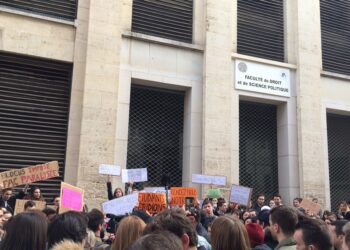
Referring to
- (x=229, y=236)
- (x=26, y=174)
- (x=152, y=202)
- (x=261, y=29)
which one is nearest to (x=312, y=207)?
(x=152, y=202)

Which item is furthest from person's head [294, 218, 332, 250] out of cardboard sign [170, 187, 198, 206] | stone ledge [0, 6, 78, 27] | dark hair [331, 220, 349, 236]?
stone ledge [0, 6, 78, 27]

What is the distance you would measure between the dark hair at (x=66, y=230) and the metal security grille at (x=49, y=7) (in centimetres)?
1039

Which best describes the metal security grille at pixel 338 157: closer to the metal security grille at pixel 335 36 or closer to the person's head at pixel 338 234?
the metal security grille at pixel 335 36

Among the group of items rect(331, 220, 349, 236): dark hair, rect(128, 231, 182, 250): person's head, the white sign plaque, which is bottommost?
rect(331, 220, 349, 236): dark hair

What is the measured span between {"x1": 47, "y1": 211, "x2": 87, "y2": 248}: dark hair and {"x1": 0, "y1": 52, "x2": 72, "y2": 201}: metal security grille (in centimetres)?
875

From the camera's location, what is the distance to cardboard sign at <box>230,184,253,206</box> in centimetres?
1074

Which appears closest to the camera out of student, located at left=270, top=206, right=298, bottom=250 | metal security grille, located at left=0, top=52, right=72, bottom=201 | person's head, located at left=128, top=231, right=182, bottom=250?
person's head, located at left=128, top=231, right=182, bottom=250

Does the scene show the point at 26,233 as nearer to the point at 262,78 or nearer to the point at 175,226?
the point at 175,226

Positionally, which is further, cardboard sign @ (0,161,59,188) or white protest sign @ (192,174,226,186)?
white protest sign @ (192,174,226,186)

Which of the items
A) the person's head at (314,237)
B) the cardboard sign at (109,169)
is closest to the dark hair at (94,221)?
the person's head at (314,237)

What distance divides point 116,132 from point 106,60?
2192mm

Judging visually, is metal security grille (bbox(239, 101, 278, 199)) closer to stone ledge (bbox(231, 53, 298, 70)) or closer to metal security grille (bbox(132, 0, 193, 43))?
stone ledge (bbox(231, 53, 298, 70))

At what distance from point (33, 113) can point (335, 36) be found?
40.1ft

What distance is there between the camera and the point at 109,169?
11109 mm
